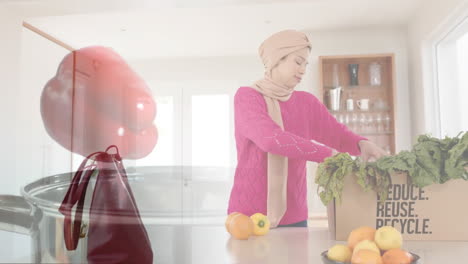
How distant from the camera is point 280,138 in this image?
1.02 metres

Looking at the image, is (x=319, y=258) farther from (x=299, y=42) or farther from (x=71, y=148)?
(x=71, y=148)

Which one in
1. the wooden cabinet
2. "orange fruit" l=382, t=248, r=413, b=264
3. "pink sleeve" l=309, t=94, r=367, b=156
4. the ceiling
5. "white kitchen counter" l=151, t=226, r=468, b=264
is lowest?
"white kitchen counter" l=151, t=226, r=468, b=264

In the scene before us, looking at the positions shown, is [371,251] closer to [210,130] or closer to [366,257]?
[366,257]

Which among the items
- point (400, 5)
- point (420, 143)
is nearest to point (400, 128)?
point (420, 143)

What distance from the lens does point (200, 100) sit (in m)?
1.06

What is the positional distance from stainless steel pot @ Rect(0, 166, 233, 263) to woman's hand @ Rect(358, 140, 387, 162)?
36 cm

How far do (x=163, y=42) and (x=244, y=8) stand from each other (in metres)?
0.26

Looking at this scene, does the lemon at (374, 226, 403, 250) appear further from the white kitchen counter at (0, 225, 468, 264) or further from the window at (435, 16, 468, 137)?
the window at (435, 16, 468, 137)

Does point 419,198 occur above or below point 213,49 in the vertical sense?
below

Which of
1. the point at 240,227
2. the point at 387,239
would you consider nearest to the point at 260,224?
the point at 240,227

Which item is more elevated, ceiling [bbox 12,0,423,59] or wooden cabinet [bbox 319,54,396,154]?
ceiling [bbox 12,0,423,59]

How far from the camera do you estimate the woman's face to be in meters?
1.04

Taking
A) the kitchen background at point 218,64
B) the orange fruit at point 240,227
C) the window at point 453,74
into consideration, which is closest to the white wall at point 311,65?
the kitchen background at point 218,64

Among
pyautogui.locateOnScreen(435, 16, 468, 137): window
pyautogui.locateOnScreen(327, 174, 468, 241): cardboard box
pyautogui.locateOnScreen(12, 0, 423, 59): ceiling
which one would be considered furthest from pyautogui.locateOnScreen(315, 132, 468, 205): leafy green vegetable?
pyautogui.locateOnScreen(12, 0, 423, 59): ceiling
